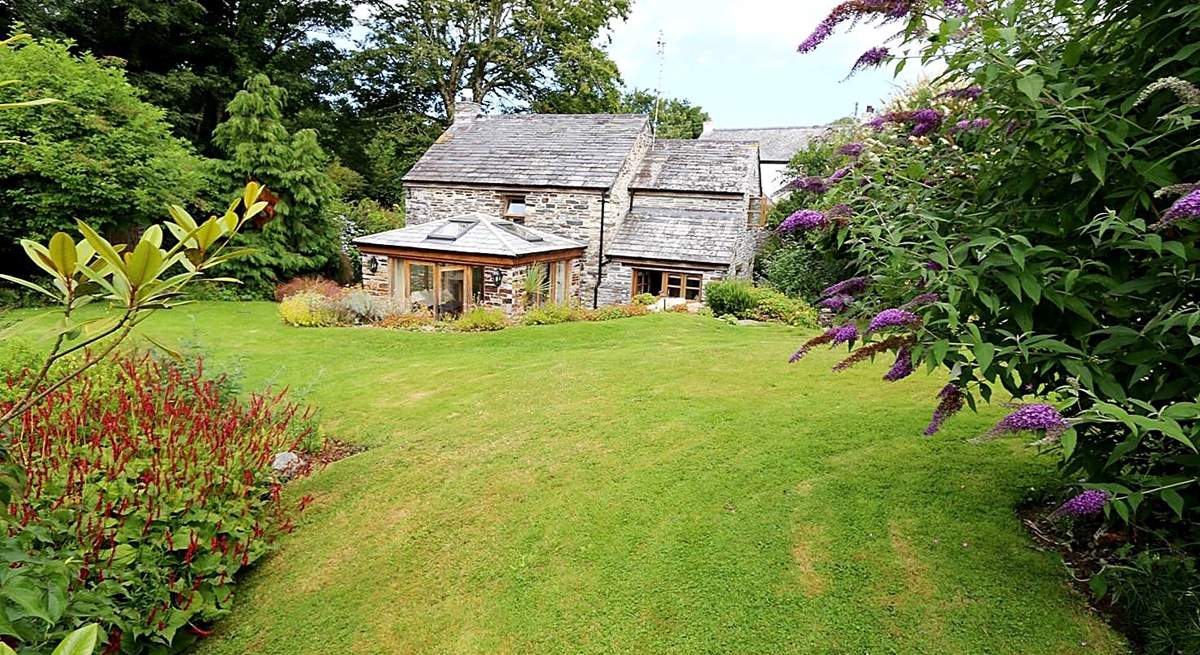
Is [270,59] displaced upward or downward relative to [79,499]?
upward

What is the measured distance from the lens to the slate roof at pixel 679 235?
1767cm

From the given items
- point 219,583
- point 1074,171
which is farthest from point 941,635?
point 219,583

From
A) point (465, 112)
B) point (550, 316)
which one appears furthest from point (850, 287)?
point (465, 112)

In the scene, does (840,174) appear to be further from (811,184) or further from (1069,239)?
(1069,239)

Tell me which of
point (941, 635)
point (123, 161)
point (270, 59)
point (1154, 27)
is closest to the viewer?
point (1154, 27)

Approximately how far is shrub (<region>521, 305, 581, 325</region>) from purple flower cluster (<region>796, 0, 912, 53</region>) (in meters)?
10.9

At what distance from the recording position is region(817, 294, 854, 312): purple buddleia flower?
10.5 ft

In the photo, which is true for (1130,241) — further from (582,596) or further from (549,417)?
(549,417)

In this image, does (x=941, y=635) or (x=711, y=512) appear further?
(x=711, y=512)

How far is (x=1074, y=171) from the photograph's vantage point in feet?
8.07

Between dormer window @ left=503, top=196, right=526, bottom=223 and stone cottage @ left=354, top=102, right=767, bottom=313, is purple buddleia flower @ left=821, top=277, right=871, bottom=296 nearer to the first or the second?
stone cottage @ left=354, top=102, right=767, bottom=313

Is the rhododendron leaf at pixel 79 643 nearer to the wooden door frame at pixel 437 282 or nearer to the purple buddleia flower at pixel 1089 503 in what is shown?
the purple buddleia flower at pixel 1089 503

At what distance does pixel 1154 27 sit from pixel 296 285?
63.6 ft

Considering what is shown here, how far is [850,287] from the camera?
3.23 meters
